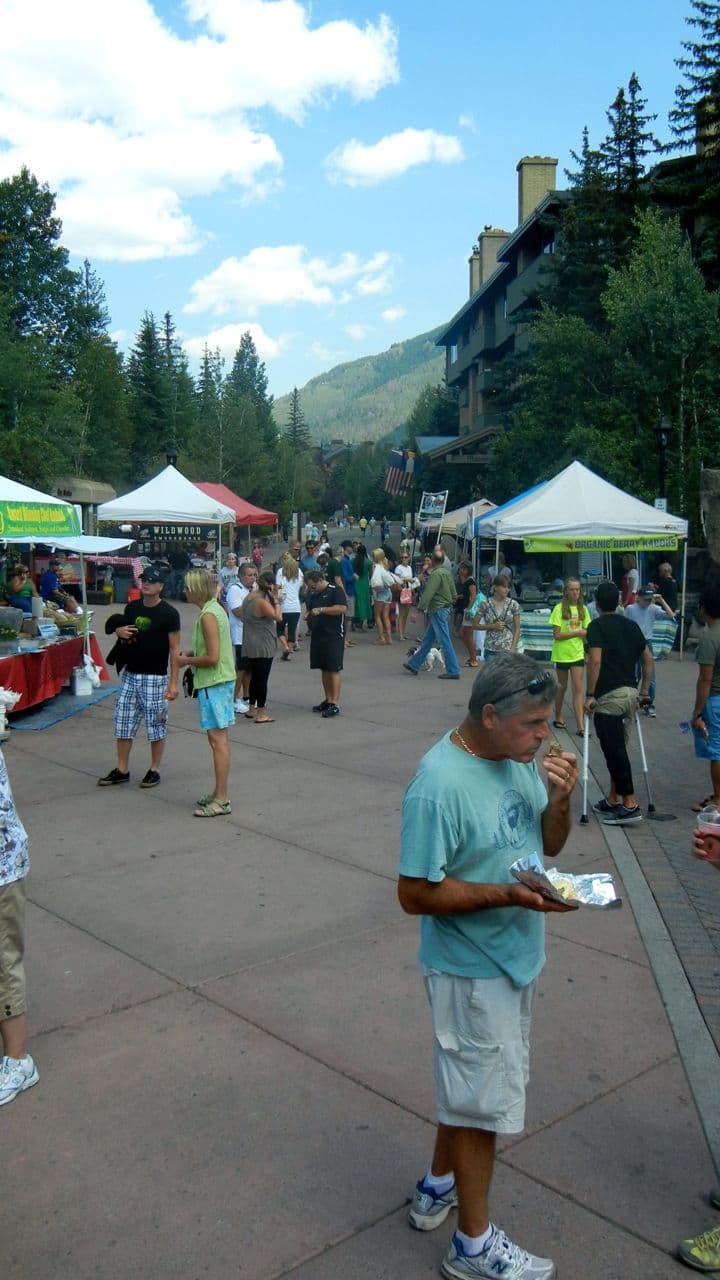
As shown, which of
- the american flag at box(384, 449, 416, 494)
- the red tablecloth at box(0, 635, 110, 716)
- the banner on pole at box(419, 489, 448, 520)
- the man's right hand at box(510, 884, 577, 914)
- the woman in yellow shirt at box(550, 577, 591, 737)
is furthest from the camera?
the american flag at box(384, 449, 416, 494)

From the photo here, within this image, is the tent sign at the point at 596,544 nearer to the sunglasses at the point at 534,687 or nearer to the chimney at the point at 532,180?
the sunglasses at the point at 534,687

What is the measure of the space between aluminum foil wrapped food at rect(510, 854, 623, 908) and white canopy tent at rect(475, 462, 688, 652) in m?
10.3

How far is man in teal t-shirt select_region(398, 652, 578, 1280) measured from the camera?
8.61 feet

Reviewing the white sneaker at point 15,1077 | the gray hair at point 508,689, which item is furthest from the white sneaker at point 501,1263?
the white sneaker at point 15,1077

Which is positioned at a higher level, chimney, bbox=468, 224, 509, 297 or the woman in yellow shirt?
chimney, bbox=468, 224, 509, 297

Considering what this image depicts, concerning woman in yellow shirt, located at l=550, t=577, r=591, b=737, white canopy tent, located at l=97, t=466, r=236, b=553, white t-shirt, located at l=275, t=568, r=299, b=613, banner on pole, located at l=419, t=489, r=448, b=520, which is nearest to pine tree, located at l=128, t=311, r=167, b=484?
banner on pole, located at l=419, t=489, r=448, b=520

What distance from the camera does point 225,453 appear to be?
176 ft

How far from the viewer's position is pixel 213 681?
294 inches

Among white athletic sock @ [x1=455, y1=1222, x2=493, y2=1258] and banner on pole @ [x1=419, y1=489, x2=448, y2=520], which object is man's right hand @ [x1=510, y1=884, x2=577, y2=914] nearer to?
white athletic sock @ [x1=455, y1=1222, x2=493, y2=1258]

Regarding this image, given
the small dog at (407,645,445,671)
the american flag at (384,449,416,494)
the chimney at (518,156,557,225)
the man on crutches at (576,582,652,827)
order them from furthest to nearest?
the american flag at (384,449,416,494) < the chimney at (518,156,557,225) < the small dog at (407,645,445,671) < the man on crutches at (576,582,652,827)

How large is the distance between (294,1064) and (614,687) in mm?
4263

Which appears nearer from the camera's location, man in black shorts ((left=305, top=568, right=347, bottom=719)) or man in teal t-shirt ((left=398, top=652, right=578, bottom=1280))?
man in teal t-shirt ((left=398, top=652, right=578, bottom=1280))

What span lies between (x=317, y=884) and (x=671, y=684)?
985 centimetres

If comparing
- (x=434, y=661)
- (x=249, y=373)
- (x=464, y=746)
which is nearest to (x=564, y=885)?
(x=464, y=746)
